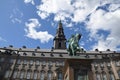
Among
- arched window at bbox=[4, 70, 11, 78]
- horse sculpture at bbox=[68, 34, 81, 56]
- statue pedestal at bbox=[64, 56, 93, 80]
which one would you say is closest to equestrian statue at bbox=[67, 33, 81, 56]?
horse sculpture at bbox=[68, 34, 81, 56]

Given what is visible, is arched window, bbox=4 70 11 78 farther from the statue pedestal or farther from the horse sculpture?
→ the statue pedestal

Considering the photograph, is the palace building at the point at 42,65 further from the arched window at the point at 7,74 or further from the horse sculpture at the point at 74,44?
the horse sculpture at the point at 74,44

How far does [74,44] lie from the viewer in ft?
45.0

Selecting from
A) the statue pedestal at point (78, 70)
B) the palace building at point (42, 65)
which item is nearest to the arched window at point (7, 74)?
the palace building at point (42, 65)

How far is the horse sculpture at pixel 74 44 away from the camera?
13493mm

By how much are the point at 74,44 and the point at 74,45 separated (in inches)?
→ 3.4

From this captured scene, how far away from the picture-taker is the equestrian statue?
13.5 m

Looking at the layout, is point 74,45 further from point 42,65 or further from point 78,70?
point 42,65

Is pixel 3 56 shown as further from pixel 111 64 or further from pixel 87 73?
pixel 87 73

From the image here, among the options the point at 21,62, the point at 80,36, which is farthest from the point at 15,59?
the point at 80,36

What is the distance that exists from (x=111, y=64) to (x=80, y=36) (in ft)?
130

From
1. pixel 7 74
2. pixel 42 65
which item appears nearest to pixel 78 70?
pixel 42 65

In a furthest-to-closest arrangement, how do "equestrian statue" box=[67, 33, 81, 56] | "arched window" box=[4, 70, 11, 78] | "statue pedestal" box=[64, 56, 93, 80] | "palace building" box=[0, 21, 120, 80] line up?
"palace building" box=[0, 21, 120, 80]
"arched window" box=[4, 70, 11, 78]
"equestrian statue" box=[67, 33, 81, 56]
"statue pedestal" box=[64, 56, 93, 80]

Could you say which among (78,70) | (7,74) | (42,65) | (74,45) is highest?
(42,65)
